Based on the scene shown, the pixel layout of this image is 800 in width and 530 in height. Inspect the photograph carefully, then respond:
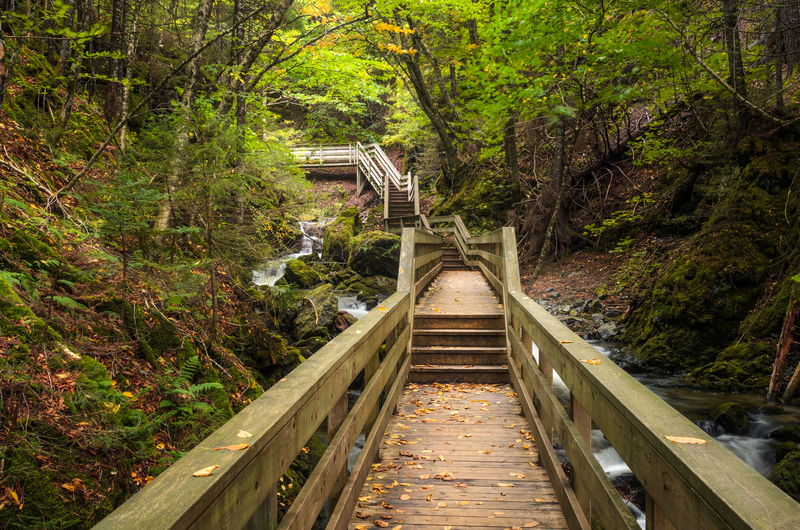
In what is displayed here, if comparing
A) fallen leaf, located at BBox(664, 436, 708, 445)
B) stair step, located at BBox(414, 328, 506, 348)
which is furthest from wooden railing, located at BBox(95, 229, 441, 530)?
stair step, located at BBox(414, 328, 506, 348)

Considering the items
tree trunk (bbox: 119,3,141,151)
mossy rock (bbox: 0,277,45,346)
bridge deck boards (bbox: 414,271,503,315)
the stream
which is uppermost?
tree trunk (bbox: 119,3,141,151)

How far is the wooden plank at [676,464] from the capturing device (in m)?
1.05

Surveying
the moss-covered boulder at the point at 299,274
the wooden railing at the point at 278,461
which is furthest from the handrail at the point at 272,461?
the moss-covered boulder at the point at 299,274

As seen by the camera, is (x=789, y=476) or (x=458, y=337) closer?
(x=789, y=476)

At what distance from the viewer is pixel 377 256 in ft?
51.5

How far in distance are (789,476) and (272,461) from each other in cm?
486

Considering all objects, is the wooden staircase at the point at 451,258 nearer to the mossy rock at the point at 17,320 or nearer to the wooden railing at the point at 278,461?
the wooden railing at the point at 278,461

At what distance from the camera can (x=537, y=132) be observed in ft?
51.8

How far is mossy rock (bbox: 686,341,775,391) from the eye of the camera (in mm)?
6258

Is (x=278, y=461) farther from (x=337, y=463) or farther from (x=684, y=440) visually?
(x=684, y=440)

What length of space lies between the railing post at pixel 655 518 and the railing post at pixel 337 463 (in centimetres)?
136

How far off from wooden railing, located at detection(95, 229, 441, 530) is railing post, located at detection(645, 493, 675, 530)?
1270 millimetres

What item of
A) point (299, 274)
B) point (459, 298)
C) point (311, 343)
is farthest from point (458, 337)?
point (299, 274)

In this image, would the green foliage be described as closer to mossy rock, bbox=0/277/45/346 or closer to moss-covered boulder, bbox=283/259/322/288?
mossy rock, bbox=0/277/45/346
